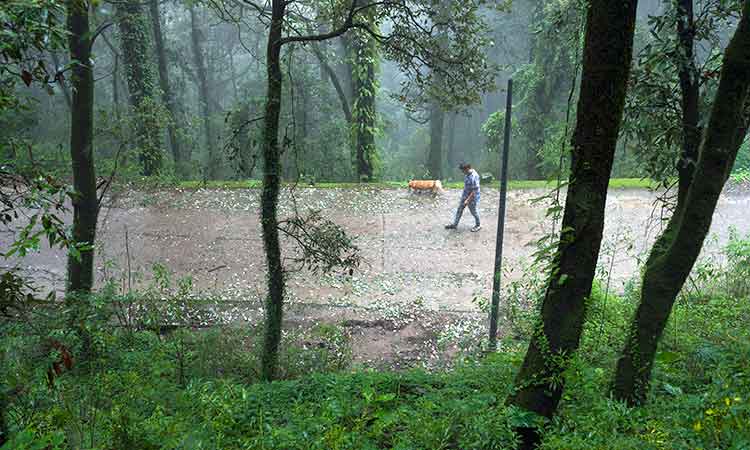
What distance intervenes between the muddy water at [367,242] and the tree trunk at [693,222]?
11.9 feet

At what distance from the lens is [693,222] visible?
346cm

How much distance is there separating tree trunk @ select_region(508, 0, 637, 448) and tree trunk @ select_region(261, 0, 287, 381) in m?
2.72

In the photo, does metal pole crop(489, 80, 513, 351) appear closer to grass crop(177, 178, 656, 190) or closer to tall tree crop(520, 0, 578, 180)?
grass crop(177, 178, 656, 190)

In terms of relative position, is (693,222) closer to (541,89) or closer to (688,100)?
(688,100)

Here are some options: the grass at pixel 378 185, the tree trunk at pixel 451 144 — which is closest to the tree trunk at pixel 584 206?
the grass at pixel 378 185

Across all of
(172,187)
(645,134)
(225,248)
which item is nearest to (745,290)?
(645,134)

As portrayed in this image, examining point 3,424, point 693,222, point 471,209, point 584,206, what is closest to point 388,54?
point 584,206

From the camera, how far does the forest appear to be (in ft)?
10.3

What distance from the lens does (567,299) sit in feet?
11.0

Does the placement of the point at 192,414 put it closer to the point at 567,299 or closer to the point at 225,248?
the point at 567,299

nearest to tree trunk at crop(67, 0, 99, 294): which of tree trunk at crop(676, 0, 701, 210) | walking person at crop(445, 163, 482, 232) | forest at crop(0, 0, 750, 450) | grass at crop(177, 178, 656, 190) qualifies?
forest at crop(0, 0, 750, 450)

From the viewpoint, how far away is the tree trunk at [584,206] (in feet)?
9.58

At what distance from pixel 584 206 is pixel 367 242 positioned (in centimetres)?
763

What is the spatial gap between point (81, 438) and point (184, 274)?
6.05 meters
